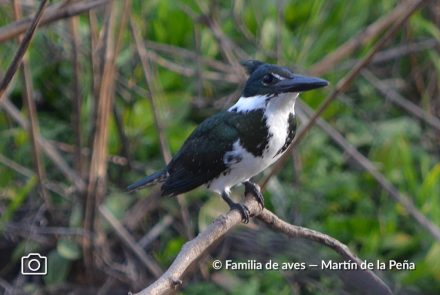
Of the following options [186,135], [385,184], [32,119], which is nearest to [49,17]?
[32,119]

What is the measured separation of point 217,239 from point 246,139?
0.45m

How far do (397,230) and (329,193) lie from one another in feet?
1.05

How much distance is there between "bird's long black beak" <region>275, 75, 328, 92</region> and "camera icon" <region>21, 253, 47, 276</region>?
4.93 ft

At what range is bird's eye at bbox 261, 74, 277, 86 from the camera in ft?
8.95

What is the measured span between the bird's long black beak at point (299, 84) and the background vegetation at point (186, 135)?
636 millimetres

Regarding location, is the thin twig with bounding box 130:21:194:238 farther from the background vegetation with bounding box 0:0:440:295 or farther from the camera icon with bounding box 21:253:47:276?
the camera icon with bounding box 21:253:47:276

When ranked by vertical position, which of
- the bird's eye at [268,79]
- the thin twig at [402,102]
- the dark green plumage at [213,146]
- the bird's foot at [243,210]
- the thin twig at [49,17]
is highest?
the thin twig at [402,102]

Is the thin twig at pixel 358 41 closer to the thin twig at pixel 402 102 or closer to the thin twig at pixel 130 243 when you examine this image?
the thin twig at pixel 402 102

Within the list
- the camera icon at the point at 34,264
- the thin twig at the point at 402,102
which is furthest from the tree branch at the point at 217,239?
the thin twig at the point at 402,102

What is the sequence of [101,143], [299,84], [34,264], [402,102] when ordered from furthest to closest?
→ [402,102]
[34,264]
[101,143]
[299,84]

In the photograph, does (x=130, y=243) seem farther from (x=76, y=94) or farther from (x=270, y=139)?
(x=270, y=139)

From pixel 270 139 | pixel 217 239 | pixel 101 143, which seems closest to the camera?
pixel 217 239

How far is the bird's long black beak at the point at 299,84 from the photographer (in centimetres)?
250

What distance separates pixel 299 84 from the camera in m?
2.59
